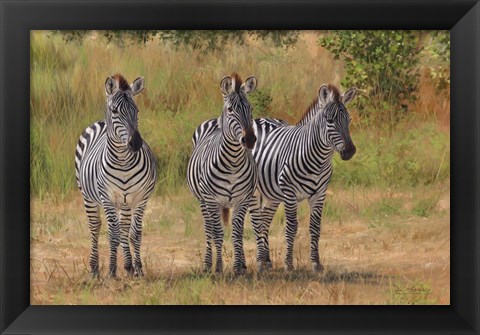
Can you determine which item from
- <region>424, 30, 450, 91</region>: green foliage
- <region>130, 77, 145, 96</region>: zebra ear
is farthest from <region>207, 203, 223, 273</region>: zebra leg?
<region>424, 30, 450, 91</region>: green foliage

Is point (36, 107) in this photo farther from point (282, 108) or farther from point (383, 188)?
point (383, 188)

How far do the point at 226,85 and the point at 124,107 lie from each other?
0.82 meters

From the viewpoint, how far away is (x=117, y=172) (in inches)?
522

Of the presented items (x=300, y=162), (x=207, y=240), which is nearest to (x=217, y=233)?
(x=207, y=240)

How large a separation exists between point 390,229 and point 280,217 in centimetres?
88

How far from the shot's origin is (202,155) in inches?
522

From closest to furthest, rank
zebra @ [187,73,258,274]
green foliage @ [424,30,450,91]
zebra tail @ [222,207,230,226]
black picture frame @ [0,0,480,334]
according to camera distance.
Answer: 1. black picture frame @ [0,0,480,334]
2. green foliage @ [424,30,450,91]
3. zebra @ [187,73,258,274]
4. zebra tail @ [222,207,230,226]

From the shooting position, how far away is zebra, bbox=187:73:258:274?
42.7 feet

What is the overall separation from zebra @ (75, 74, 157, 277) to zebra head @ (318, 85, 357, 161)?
1.43 m

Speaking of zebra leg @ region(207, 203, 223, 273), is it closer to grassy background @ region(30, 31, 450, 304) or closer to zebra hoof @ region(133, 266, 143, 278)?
grassy background @ region(30, 31, 450, 304)

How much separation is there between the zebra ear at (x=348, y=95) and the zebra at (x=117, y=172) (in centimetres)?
158

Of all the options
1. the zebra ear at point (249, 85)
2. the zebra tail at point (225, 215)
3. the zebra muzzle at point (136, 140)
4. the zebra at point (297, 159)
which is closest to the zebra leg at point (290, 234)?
the zebra at point (297, 159)

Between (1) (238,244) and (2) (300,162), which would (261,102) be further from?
(1) (238,244)
